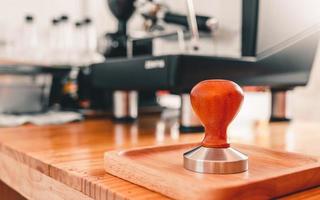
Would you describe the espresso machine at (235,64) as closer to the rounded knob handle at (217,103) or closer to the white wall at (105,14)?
the white wall at (105,14)

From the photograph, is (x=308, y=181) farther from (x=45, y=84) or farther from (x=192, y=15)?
(x=45, y=84)

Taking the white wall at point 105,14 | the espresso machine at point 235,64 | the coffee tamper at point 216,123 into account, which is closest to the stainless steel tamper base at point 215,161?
the coffee tamper at point 216,123

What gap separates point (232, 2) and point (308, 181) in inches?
22.8

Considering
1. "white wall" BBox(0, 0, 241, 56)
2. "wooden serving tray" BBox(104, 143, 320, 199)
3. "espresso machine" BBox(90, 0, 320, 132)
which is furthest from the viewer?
"white wall" BBox(0, 0, 241, 56)

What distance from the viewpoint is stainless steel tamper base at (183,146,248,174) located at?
0.36 m

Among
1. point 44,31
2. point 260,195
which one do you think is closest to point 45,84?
point 44,31

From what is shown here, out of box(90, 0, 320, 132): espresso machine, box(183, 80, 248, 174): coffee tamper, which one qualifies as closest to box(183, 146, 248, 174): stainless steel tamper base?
box(183, 80, 248, 174): coffee tamper

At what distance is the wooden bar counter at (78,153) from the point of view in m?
0.38

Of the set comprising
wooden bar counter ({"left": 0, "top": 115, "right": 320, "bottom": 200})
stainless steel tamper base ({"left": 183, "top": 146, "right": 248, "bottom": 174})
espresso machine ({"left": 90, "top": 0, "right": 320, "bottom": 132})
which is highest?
espresso machine ({"left": 90, "top": 0, "right": 320, "bottom": 132})

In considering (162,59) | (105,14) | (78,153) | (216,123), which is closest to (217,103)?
(216,123)

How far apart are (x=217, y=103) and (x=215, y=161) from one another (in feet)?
0.17

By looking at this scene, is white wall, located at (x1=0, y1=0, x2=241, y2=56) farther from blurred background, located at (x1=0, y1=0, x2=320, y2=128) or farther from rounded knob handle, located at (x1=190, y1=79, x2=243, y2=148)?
rounded knob handle, located at (x1=190, y1=79, x2=243, y2=148)

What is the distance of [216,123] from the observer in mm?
373

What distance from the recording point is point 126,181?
39 centimetres
